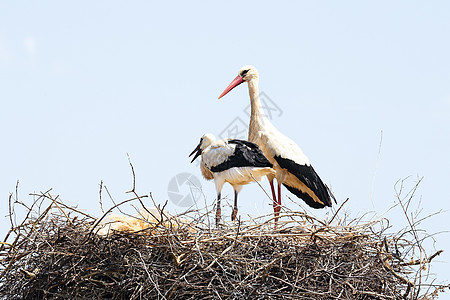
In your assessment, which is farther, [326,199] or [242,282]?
[326,199]

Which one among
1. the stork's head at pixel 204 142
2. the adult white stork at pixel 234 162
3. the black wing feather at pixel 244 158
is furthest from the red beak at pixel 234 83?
the black wing feather at pixel 244 158

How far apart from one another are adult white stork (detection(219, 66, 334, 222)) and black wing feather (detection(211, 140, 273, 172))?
2.01 ft

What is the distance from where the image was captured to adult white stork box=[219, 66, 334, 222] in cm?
581

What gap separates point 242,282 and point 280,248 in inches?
13.1

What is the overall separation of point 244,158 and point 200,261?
1576 mm

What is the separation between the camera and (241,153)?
512cm

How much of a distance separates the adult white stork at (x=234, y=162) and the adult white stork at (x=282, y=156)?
1.80 ft

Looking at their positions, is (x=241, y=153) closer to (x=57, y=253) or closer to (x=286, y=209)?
(x=286, y=209)

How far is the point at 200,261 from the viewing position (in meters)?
3.64

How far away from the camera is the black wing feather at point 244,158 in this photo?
5117mm

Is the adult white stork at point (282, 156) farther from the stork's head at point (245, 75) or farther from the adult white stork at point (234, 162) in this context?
the adult white stork at point (234, 162)

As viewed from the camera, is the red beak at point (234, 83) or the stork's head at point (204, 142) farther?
the red beak at point (234, 83)

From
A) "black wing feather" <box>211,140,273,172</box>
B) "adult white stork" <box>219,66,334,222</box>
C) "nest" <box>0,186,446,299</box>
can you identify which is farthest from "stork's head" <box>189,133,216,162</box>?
"nest" <box>0,186,446,299</box>

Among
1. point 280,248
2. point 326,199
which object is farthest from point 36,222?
point 326,199
